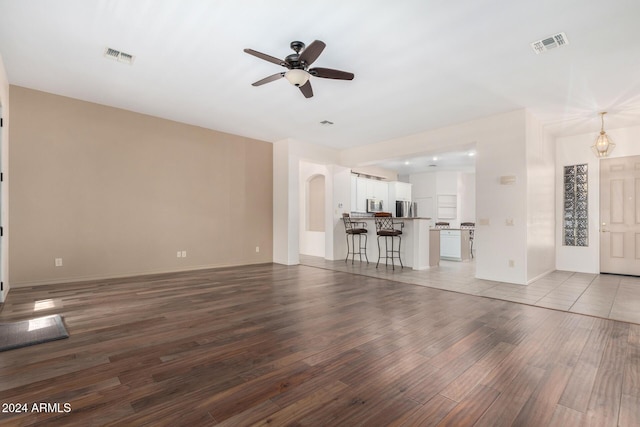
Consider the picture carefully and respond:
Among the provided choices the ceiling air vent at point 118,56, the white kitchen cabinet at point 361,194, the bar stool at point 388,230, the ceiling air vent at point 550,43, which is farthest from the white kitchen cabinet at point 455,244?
the ceiling air vent at point 118,56

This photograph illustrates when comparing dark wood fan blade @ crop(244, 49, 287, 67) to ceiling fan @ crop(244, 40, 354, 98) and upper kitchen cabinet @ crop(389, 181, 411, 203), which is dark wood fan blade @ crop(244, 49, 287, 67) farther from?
upper kitchen cabinet @ crop(389, 181, 411, 203)

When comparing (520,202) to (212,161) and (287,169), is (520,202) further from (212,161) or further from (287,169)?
(212,161)

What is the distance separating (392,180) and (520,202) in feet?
18.4

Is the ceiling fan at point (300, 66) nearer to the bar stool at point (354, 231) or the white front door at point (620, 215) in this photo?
Answer: the bar stool at point (354, 231)

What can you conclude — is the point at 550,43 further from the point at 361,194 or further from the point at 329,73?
the point at 361,194

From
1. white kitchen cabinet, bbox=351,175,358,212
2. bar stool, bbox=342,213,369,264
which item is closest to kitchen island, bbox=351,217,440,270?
bar stool, bbox=342,213,369,264

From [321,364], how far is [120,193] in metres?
4.93

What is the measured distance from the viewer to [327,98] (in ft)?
15.5

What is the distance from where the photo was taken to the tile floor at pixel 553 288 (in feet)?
12.0

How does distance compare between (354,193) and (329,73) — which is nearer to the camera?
(329,73)

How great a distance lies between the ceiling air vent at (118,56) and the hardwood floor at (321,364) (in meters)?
2.92

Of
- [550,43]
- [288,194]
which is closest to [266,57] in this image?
[550,43]

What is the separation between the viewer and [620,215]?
235 inches

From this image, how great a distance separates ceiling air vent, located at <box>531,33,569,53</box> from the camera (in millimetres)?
3054
